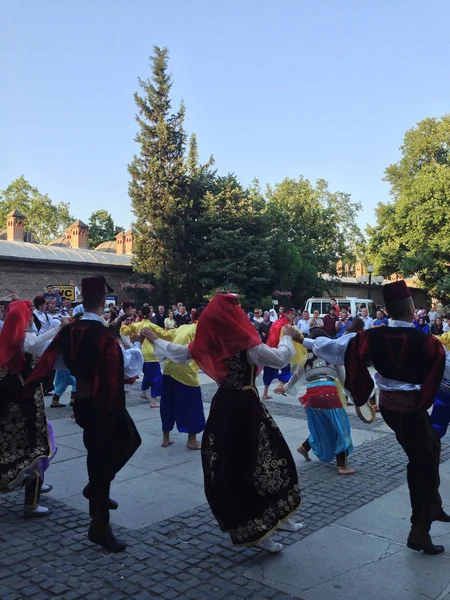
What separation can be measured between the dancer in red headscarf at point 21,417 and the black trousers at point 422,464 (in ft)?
9.44

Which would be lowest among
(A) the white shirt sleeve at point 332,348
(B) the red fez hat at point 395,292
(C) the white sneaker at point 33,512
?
(C) the white sneaker at point 33,512

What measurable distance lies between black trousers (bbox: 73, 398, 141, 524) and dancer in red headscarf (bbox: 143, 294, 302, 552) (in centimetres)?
66

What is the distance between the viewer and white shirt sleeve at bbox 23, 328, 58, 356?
173 inches

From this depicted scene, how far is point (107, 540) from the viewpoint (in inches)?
154

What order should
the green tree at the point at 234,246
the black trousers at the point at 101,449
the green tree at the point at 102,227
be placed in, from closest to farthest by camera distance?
the black trousers at the point at 101,449, the green tree at the point at 234,246, the green tree at the point at 102,227

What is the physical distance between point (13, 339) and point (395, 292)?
3056mm

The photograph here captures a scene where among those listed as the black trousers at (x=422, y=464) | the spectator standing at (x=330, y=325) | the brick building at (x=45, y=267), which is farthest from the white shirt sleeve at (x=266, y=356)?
the brick building at (x=45, y=267)

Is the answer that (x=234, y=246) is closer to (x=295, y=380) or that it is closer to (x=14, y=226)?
(x=14, y=226)

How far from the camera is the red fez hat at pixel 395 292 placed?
401 centimetres

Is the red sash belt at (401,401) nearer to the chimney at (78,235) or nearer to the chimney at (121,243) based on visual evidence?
the chimney at (78,235)

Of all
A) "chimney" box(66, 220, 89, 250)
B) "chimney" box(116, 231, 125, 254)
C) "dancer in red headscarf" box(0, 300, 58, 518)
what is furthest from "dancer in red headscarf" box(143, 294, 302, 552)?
"chimney" box(116, 231, 125, 254)

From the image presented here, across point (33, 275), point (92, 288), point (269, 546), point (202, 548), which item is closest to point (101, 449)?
point (202, 548)

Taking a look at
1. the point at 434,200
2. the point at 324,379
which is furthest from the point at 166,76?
the point at 324,379

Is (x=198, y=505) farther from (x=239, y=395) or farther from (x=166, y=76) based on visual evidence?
(x=166, y=76)
